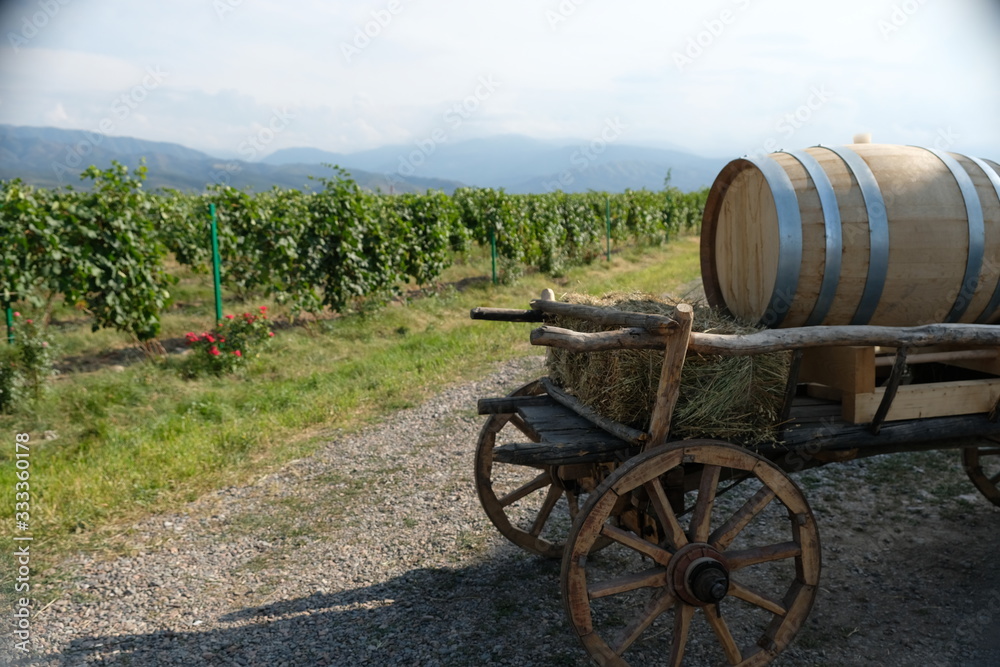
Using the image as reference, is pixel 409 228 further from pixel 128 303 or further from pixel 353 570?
pixel 353 570

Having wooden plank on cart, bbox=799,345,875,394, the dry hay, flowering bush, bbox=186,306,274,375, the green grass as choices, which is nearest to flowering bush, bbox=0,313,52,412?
the green grass

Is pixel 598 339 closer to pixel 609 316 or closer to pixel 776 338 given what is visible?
pixel 609 316

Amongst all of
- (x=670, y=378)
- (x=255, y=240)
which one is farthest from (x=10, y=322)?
(x=670, y=378)

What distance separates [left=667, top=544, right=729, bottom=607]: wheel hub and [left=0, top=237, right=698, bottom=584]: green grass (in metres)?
1.70

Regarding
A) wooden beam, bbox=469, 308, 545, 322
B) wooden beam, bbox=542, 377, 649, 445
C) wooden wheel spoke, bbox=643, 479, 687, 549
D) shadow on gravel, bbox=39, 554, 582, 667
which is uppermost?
wooden beam, bbox=469, 308, 545, 322

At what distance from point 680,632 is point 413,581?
1.50 meters

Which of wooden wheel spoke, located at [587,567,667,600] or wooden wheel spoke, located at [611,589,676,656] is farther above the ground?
wooden wheel spoke, located at [587,567,667,600]

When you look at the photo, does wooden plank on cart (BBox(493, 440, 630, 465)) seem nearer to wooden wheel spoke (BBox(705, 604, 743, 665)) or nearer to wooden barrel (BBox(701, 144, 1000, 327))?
wooden wheel spoke (BBox(705, 604, 743, 665))

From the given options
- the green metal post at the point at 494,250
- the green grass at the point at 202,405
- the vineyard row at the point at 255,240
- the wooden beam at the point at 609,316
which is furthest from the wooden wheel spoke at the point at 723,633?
the green metal post at the point at 494,250

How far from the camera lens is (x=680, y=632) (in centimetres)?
264

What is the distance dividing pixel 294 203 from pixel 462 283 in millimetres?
4661

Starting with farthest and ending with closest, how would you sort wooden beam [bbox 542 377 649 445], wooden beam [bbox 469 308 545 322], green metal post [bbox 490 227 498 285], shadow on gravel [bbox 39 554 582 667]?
green metal post [bbox 490 227 498 285]
wooden beam [bbox 469 308 545 322]
shadow on gravel [bbox 39 554 582 667]
wooden beam [bbox 542 377 649 445]

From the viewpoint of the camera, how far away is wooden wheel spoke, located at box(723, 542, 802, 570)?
2719 mm

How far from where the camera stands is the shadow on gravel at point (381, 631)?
117 inches
